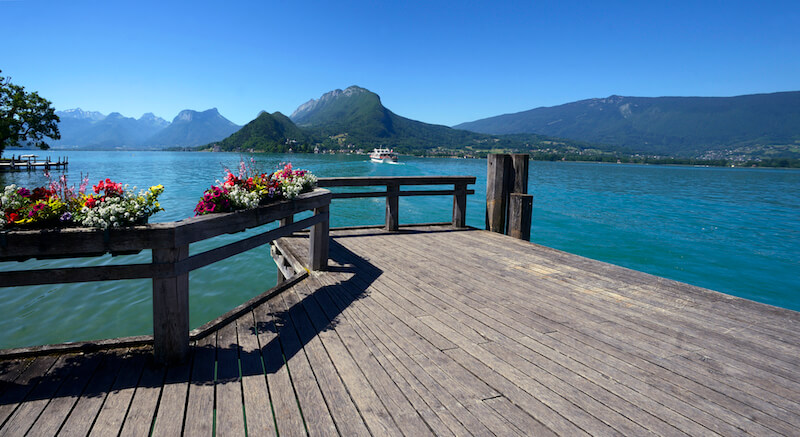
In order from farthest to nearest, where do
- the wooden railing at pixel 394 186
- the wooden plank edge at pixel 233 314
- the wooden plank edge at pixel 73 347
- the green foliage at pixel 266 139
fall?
the green foliage at pixel 266 139, the wooden railing at pixel 394 186, the wooden plank edge at pixel 233 314, the wooden plank edge at pixel 73 347

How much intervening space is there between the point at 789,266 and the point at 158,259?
69.6ft

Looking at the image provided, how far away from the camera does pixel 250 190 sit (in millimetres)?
3766

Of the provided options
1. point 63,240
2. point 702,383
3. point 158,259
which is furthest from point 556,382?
point 63,240

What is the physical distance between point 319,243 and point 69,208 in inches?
107

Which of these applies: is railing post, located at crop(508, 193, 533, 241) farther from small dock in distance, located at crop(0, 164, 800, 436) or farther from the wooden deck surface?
the wooden deck surface

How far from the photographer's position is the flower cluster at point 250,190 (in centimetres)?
330

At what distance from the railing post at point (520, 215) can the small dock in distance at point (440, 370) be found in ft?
9.58

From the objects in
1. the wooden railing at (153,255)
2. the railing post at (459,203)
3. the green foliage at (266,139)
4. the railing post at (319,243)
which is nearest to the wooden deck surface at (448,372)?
the wooden railing at (153,255)

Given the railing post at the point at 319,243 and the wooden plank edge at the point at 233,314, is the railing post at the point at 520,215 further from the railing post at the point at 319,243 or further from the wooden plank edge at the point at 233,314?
the wooden plank edge at the point at 233,314

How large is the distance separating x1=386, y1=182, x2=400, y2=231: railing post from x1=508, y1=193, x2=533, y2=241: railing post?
2.24 meters

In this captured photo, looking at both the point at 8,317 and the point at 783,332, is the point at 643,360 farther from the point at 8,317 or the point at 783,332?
the point at 8,317

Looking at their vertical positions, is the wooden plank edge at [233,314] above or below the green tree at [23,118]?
below

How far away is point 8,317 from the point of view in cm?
795

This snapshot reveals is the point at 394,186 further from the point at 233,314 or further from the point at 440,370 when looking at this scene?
the point at 440,370
